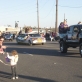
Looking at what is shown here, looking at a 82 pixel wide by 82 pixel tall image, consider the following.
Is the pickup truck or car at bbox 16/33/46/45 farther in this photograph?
car at bbox 16/33/46/45

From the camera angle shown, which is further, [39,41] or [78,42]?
[39,41]

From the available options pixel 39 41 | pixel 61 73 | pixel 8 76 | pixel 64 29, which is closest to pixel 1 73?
pixel 8 76

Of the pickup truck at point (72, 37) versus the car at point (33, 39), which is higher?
the pickup truck at point (72, 37)

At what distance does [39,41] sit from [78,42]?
12865 mm

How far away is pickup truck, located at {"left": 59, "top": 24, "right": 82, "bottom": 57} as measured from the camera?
1696 centimetres

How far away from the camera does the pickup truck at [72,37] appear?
17.0 metres

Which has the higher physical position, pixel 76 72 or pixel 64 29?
pixel 64 29

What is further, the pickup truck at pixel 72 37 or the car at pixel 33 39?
the car at pixel 33 39

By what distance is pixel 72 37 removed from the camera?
1773 cm

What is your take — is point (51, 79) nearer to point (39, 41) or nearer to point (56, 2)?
point (39, 41)

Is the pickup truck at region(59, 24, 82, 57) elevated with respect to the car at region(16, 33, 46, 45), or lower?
elevated

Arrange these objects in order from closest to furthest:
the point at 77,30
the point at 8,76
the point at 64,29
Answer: the point at 8,76, the point at 77,30, the point at 64,29

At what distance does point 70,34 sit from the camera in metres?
18.0

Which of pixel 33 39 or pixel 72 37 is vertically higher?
pixel 72 37
